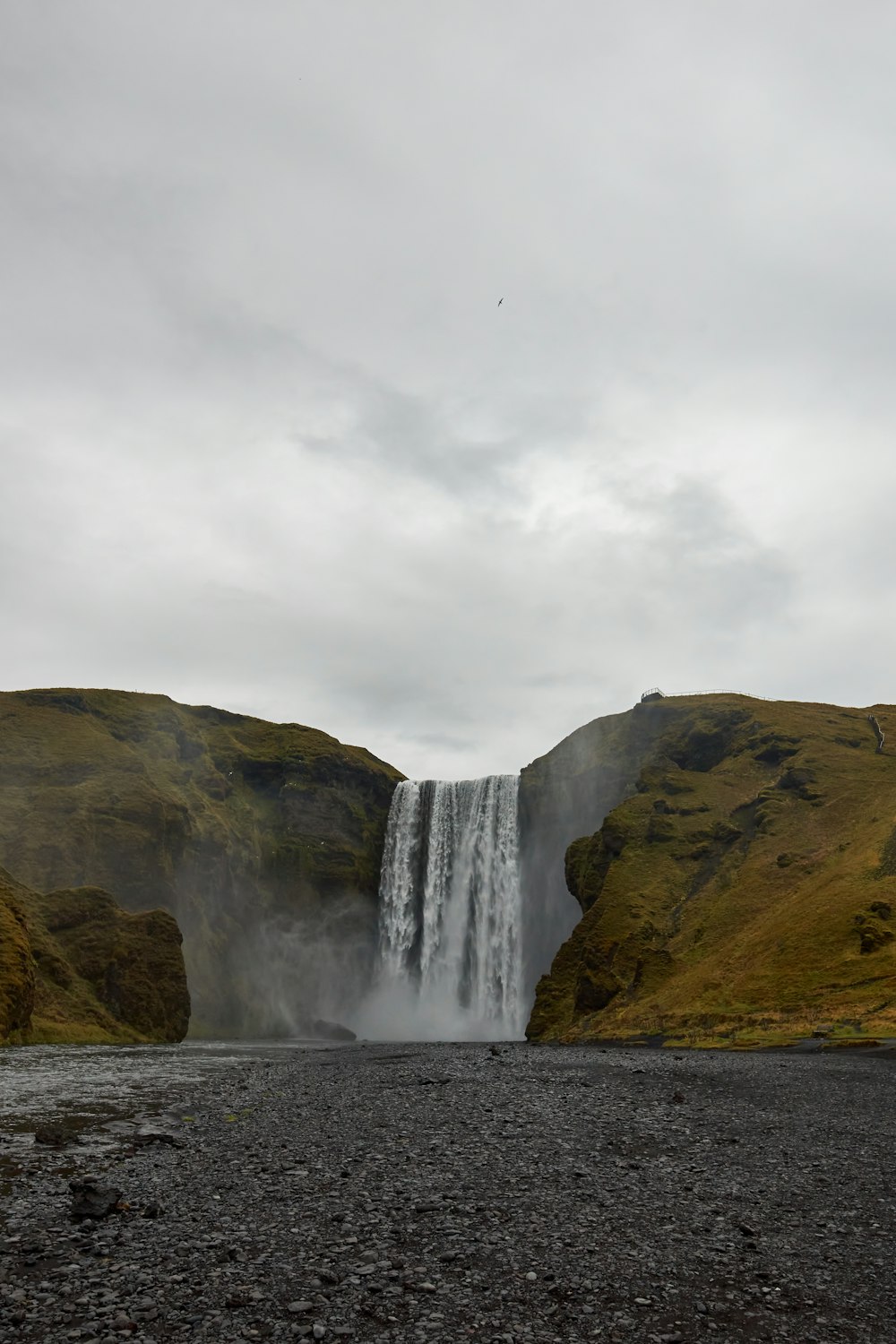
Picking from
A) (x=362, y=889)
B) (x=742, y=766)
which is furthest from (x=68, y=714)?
(x=742, y=766)

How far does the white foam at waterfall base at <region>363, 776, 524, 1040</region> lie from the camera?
4053 inches

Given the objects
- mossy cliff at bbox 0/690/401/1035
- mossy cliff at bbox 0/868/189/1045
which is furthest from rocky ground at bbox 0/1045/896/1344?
mossy cliff at bbox 0/690/401/1035

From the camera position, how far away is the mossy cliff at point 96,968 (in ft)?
194

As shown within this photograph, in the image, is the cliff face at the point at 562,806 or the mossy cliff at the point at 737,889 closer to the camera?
the mossy cliff at the point at 737,889

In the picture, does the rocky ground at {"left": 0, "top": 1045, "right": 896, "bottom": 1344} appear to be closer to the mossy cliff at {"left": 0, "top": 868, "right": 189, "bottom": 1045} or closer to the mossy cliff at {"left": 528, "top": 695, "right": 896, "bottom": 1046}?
the mossy cliff at {"left": 528, "top": 695, "right": 896, "bottom": 1046}

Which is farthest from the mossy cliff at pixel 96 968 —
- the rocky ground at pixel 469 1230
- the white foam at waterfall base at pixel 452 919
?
the rocky ground at pixel 469 1230

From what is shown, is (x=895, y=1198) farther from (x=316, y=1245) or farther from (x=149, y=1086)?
(x=149, y=1086)

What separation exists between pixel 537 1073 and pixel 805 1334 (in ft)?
84.6

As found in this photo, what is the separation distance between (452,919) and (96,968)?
52.0 m

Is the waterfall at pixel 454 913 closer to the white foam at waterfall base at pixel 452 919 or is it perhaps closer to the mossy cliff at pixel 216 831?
A: the white foam at waterfall base at pixel 452 919

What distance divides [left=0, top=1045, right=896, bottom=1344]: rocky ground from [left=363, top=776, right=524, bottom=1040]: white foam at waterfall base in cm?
8277

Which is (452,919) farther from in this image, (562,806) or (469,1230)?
(469,1230)

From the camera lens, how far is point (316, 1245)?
1033 centimetres

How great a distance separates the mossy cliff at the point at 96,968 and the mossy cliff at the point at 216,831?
54.4 feet
